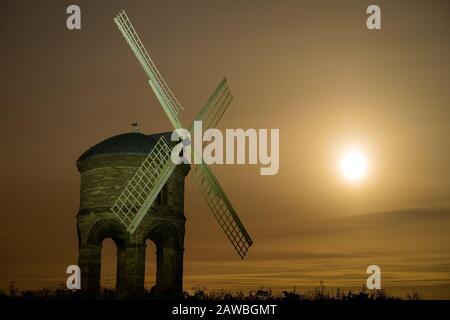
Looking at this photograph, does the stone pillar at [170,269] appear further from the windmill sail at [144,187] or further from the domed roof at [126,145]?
the domed roof at [126,145]

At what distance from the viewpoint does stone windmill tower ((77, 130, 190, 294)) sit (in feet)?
98.6

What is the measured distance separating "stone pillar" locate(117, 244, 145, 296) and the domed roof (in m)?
4.11

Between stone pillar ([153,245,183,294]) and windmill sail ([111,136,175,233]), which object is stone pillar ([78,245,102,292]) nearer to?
windmill sail ([111,136,175,233])

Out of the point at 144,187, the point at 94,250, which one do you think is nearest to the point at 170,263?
the point at 94,250

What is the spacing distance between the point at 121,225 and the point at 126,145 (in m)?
3.51

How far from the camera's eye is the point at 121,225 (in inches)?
1181

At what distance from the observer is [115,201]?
29766 millimetres

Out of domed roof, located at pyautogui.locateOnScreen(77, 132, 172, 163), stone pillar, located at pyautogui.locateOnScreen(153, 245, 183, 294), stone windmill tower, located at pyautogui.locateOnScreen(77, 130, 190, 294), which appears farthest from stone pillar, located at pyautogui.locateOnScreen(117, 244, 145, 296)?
domed roof, located at pyautogui.locateOnScreen(77, 132, 172, 163)

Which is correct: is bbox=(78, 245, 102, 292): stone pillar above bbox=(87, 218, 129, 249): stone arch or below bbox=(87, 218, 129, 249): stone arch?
below

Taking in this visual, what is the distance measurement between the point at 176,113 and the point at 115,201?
15.2 feet

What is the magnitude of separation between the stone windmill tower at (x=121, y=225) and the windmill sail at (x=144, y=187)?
1.25 ft

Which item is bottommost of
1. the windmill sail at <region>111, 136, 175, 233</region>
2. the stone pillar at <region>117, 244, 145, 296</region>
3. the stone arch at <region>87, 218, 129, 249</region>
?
the stone pillar at <region>117, 244, 145, 296</region>

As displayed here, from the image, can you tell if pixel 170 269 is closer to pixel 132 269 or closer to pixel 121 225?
pixel 132 269

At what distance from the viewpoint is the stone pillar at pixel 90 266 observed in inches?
1200
